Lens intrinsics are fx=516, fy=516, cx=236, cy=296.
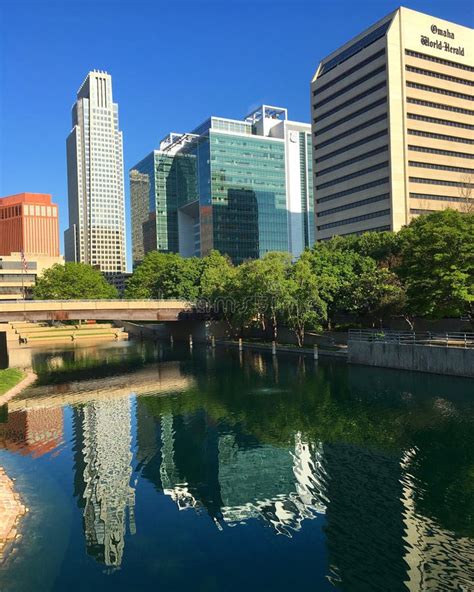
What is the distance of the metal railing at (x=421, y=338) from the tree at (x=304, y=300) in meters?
9.60

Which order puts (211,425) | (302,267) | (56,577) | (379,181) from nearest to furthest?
1. (56,577)
2. (211,425)
3. (302,267)
4. (379,181)

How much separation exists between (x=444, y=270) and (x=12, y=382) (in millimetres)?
51467

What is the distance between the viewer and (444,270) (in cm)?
5928

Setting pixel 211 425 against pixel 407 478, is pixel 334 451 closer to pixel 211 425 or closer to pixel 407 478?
pixel 407 478

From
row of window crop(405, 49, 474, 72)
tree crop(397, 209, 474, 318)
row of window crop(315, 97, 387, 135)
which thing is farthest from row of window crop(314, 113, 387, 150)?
tree crop(397, 209, 474, 318)

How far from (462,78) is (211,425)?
460ft

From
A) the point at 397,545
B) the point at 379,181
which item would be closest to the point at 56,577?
the point at 397,545

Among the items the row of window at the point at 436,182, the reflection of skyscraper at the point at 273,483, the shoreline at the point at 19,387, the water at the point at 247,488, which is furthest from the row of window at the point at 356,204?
the reflection of skyscraper at the point at 273,483

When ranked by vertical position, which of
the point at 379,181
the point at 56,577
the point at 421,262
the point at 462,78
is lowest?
the point at 56,577

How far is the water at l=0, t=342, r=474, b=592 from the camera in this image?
62.6ft

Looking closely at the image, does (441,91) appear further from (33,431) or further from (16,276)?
(16,276)

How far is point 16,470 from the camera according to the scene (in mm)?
30672

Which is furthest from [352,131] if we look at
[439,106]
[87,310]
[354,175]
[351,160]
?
[87,310]

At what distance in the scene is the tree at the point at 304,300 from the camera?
7631 cm
